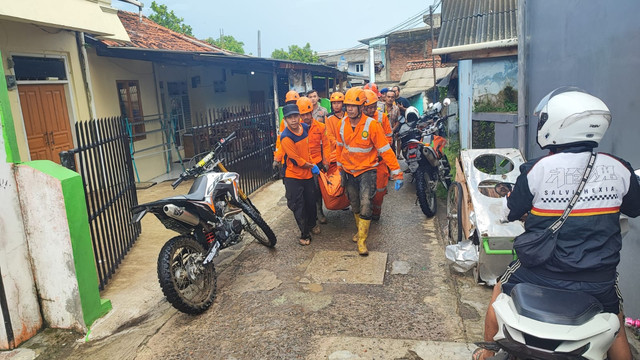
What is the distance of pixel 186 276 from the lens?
3.87 m

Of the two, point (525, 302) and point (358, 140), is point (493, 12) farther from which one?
point (525, 302)

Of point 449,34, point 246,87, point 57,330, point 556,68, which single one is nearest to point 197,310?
point 57,330

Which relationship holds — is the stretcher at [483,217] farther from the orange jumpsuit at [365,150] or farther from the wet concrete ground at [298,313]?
the orange jumpsuit at [365,150]

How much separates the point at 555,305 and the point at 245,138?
6845 mm

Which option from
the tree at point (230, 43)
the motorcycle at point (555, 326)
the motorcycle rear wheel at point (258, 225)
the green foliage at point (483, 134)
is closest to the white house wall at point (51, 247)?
the motorcycle rear wheel at point (258, 225)

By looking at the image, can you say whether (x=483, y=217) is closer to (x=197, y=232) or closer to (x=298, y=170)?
(x=298, y=170)

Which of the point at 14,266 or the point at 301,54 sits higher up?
the point at 301,54

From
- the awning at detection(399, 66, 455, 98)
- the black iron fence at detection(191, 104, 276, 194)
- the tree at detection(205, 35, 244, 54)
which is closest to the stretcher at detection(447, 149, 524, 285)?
the black iron fence at detection(191, 104, 276, 194)

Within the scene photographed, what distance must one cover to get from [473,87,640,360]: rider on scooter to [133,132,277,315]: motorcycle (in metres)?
2.60

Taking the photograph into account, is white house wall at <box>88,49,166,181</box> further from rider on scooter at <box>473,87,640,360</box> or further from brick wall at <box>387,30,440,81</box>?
brick wall at <box>387,30,440,81</box>

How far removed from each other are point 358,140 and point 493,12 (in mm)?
5203

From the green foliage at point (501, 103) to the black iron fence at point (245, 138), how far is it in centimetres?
385

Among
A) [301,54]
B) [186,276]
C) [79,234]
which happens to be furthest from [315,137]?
[301,54]

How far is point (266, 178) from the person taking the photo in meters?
9.08
